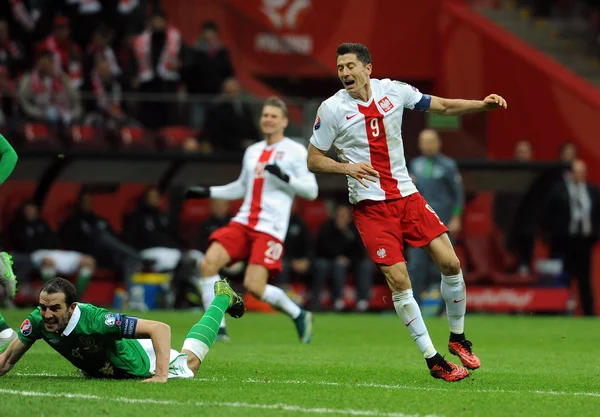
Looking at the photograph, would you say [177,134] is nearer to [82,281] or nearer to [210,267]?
Result: [82,281]

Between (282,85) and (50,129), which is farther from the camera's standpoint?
(282,85)

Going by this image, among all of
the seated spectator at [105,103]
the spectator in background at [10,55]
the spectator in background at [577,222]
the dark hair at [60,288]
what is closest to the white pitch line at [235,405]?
the dark hair at [60,288]

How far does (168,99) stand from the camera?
62.7 ft

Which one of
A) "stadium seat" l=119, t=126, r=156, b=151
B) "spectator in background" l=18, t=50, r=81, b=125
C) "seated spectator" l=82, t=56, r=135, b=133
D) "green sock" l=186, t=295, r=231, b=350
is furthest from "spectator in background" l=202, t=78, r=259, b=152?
"green sock" l=186, t=295, r=231, b=350

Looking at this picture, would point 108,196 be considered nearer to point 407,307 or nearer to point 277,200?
point 277,200

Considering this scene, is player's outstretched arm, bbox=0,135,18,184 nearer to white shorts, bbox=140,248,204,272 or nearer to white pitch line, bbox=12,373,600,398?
white pitch line, bbox=12,373,600,398

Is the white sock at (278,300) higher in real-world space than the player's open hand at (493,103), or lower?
lower

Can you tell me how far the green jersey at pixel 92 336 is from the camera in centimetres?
730

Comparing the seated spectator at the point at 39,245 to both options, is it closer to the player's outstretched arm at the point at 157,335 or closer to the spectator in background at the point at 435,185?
the spectator in background at the point at 435,185

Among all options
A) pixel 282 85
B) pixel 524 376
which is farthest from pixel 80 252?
pixel 524 376

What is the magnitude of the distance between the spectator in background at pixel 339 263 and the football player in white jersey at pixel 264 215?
6.82 metres

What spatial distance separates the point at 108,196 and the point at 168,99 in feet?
7.03

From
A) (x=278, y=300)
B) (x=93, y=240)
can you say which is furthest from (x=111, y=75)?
(x=278, y=300)

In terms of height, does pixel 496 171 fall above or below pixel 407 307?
below
